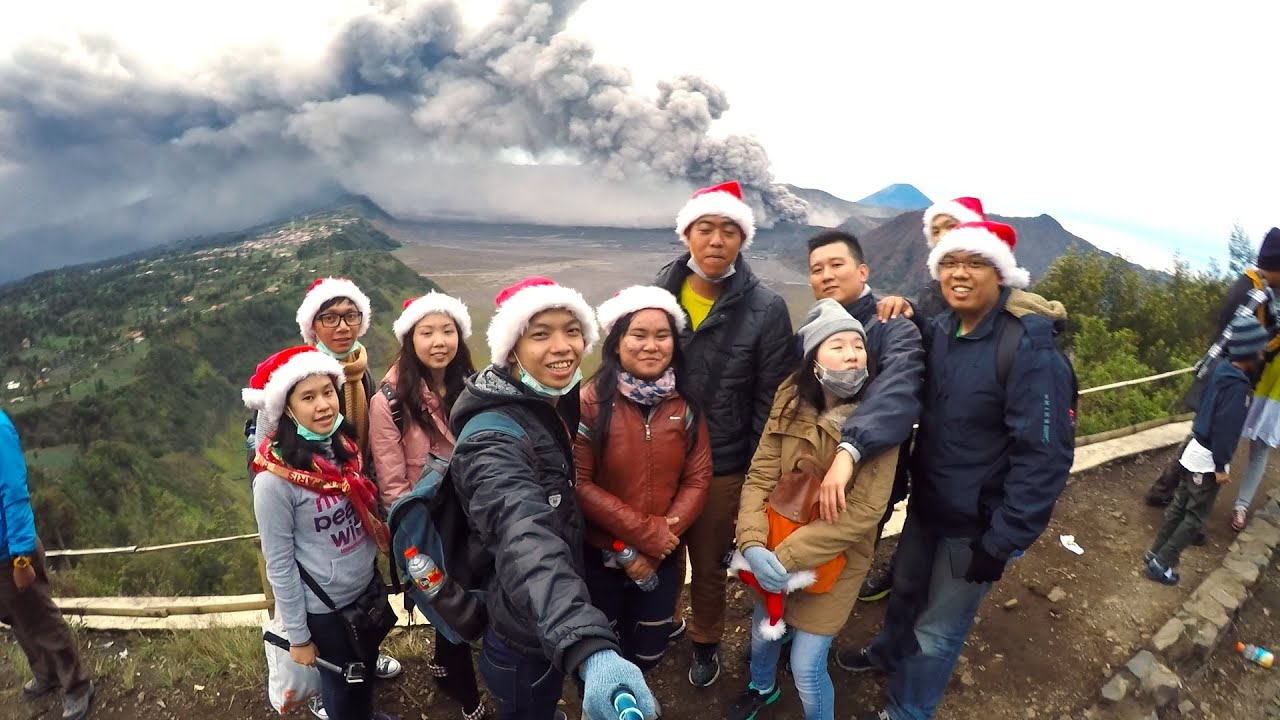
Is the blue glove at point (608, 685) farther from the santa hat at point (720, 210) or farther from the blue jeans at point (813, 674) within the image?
the santa hat at point (720, 210)

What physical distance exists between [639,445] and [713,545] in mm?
714

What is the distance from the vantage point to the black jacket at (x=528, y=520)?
1.38m

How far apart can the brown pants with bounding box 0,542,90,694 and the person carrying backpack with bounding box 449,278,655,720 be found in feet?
9.13

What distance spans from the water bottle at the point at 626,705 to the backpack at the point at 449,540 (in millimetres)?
660

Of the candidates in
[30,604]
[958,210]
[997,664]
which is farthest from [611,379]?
[30,604]

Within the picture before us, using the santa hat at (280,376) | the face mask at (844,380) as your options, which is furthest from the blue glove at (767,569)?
the santa hat at (280,376)

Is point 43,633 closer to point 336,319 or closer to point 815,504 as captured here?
point 336,319

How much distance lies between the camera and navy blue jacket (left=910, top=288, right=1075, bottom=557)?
195 cm

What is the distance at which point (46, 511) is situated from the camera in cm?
2639

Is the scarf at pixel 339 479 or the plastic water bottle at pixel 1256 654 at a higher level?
the scarf at pixel 339 479

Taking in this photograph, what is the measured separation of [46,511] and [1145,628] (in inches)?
1469

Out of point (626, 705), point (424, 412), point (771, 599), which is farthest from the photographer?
point (424, 412)

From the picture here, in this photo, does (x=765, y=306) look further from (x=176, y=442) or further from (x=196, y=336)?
(x=196, y=336)

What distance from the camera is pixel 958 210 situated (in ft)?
9.35
